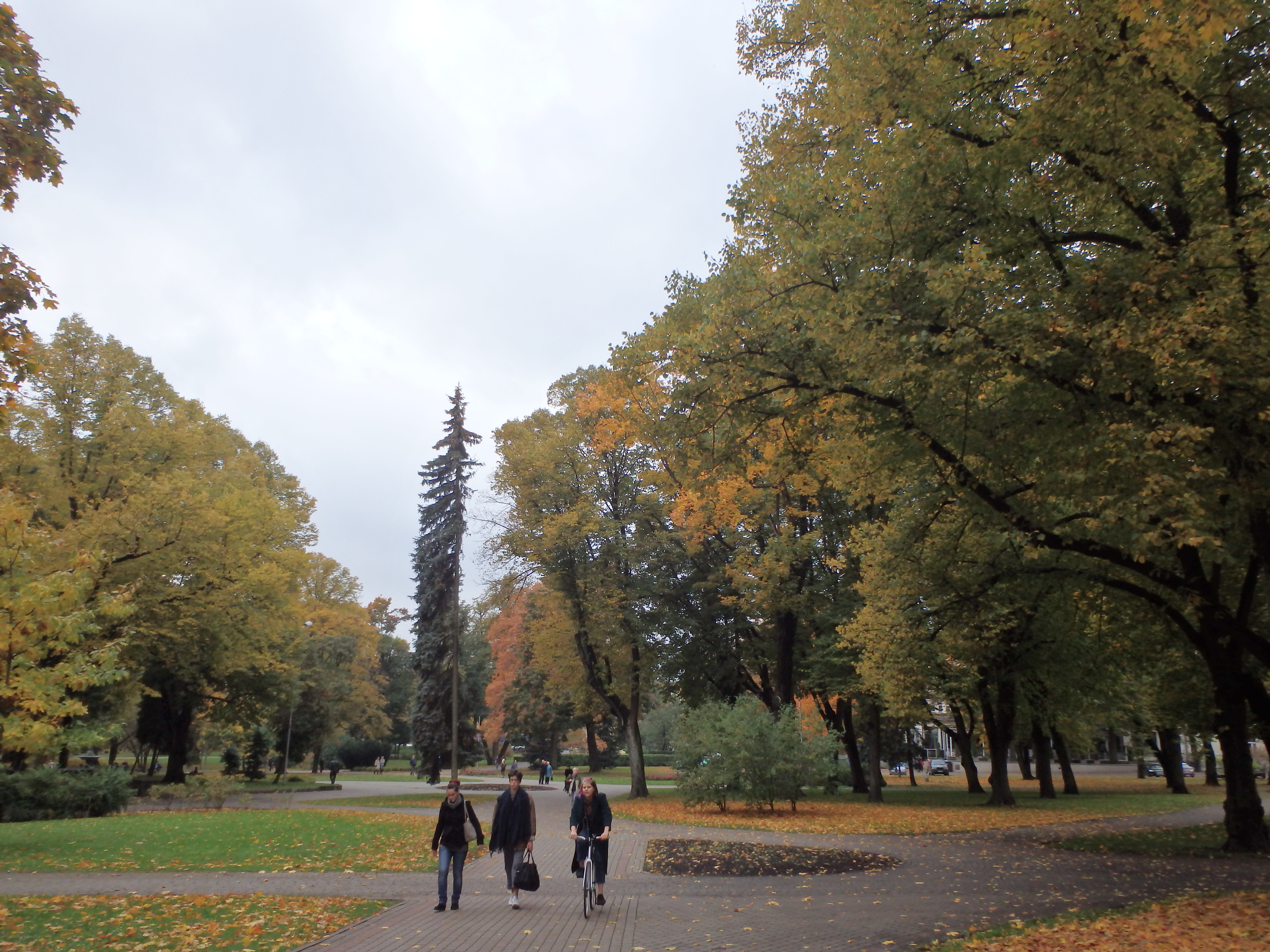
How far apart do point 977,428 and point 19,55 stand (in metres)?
10.4

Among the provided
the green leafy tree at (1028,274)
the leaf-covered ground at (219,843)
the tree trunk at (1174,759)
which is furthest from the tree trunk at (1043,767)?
the leaf-covered ground at (219,843)

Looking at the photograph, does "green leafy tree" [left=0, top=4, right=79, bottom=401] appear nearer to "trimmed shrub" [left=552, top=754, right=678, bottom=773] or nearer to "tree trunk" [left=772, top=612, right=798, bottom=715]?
"tree trunk" [left=772, top=612, right=798, bottom=715]

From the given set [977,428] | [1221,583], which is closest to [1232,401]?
[977,428]

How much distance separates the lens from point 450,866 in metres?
9.83

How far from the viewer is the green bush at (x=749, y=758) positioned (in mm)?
21438

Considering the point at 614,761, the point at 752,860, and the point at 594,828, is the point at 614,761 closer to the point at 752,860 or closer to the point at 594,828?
the point at 752,860

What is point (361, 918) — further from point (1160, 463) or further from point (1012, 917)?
point (1160, 463)

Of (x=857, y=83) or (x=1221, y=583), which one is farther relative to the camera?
(x=1221, y=583)

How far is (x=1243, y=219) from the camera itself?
7.70 m

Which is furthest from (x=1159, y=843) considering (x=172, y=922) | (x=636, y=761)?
(x=636, y=761)

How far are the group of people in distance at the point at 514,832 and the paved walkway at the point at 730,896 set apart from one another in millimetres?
333

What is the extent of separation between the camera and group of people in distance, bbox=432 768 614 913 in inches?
373

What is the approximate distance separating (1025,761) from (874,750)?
69.9 feet

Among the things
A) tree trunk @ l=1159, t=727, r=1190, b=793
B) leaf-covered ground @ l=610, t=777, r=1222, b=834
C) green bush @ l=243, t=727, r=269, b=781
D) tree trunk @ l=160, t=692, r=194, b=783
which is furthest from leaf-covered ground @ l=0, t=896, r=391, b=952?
green bush @ l=243, t=727, r=269, b=781
